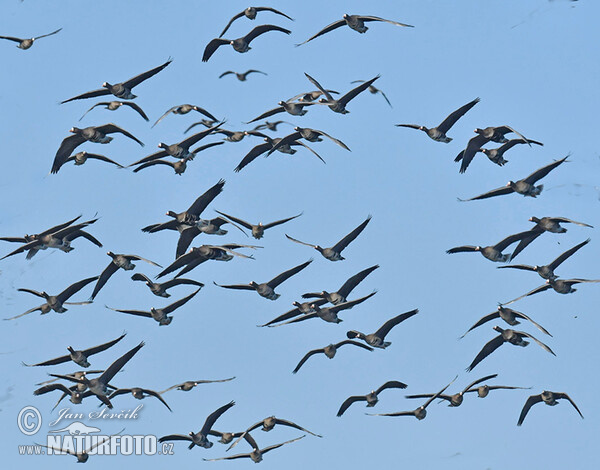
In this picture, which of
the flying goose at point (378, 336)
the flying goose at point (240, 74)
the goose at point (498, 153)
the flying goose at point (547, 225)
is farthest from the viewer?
the flying goose at point (240, 74)

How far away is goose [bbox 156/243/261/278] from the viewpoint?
193 feet

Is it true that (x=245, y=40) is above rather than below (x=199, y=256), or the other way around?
above

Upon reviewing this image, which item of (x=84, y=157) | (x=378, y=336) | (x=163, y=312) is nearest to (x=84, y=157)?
(x=84, y=157)

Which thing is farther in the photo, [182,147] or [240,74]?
[240,74]

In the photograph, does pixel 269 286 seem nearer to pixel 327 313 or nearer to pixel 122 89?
pixel 327 313

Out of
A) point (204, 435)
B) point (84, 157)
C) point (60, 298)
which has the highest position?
point (84, 157)

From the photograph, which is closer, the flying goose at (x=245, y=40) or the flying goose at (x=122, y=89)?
the flying goose at (x=122, y=89)

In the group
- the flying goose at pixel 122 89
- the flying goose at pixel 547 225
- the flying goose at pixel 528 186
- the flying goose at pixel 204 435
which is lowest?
the flying goose at pixel 204 435

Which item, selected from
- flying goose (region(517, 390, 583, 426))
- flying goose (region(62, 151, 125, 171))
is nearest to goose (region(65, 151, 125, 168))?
flying goose (region(62, 151, 125, 171))

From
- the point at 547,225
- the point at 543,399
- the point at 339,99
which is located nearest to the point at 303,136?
the point at 339,99

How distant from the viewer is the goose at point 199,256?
58719 millimetres

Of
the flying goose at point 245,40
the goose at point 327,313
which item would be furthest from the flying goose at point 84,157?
the goose at point 327,313

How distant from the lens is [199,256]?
59.8 m

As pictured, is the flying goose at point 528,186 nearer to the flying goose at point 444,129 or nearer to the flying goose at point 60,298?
the flying goose at point 444,129
